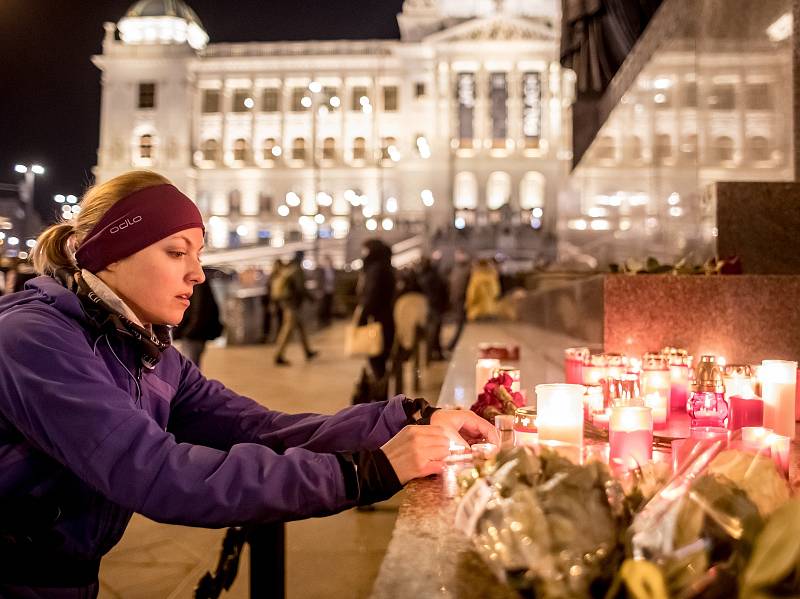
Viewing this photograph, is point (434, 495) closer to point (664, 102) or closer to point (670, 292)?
point (670, 292)

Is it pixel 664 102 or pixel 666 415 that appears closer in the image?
pixel 666 415

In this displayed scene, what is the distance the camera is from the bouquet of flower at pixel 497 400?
78.6 inches

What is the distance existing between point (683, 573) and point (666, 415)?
148cm

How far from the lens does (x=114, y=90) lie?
5100 cm

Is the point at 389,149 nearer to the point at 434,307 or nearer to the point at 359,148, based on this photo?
the point at 359,148

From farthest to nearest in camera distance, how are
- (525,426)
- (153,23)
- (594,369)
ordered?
1. (153,23)
2. (594,369)
3. (525,426)

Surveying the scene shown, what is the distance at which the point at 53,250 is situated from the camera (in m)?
1.60

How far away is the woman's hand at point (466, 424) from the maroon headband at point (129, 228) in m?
0.71

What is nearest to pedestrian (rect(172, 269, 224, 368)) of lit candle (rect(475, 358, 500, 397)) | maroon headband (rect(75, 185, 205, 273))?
lit candle (rect(475, 358, 500, 397))

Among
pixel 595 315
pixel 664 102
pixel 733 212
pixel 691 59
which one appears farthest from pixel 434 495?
pixel 664 102

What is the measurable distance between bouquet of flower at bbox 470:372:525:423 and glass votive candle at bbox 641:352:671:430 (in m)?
0.38

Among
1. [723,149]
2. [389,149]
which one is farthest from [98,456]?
[389,149]

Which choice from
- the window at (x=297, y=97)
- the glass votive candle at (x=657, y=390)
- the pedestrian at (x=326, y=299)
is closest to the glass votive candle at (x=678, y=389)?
the glass votive candle at (x=657, y=390)

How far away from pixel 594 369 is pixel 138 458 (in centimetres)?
155
